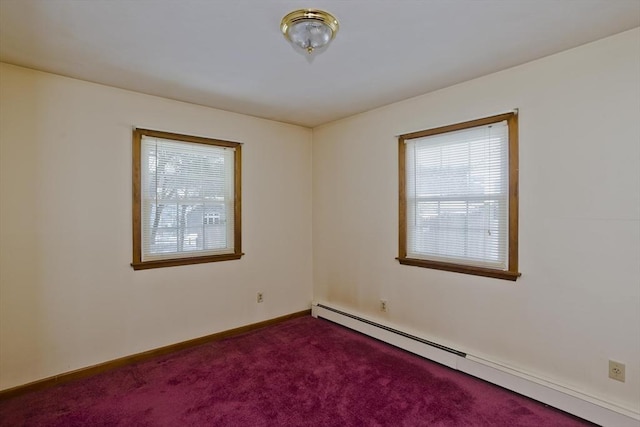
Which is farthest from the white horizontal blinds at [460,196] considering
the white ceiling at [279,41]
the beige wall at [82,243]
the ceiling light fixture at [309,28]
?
the beige wall at [82,243]

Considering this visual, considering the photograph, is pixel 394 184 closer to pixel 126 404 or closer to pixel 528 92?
Answer: pixel 528 92

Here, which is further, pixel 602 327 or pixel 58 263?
pixel 58 263

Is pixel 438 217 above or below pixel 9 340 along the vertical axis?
above

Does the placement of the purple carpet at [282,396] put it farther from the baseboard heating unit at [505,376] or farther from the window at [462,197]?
the window at [462,197]

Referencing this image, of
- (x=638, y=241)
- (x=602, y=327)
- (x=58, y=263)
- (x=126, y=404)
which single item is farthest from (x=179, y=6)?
(x=602, y=327)

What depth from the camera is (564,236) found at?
2242 millimetres

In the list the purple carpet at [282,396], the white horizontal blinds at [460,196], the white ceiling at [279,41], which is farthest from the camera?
the white horizontal blinds at [460,196]

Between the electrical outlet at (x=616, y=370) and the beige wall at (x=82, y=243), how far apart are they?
10.5 ft

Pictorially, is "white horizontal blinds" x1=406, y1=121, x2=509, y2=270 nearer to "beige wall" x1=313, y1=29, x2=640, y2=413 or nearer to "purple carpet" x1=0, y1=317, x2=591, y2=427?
"beige wall" x1=313, y1=29, x2=640, y2=413

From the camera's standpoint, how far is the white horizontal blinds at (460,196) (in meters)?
2.58

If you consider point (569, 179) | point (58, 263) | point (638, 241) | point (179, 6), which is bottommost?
point (58, 263)

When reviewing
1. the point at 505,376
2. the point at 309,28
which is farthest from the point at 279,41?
the point at 505,376

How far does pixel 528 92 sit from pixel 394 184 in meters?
1.36

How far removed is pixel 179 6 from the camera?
1729 millimetres
